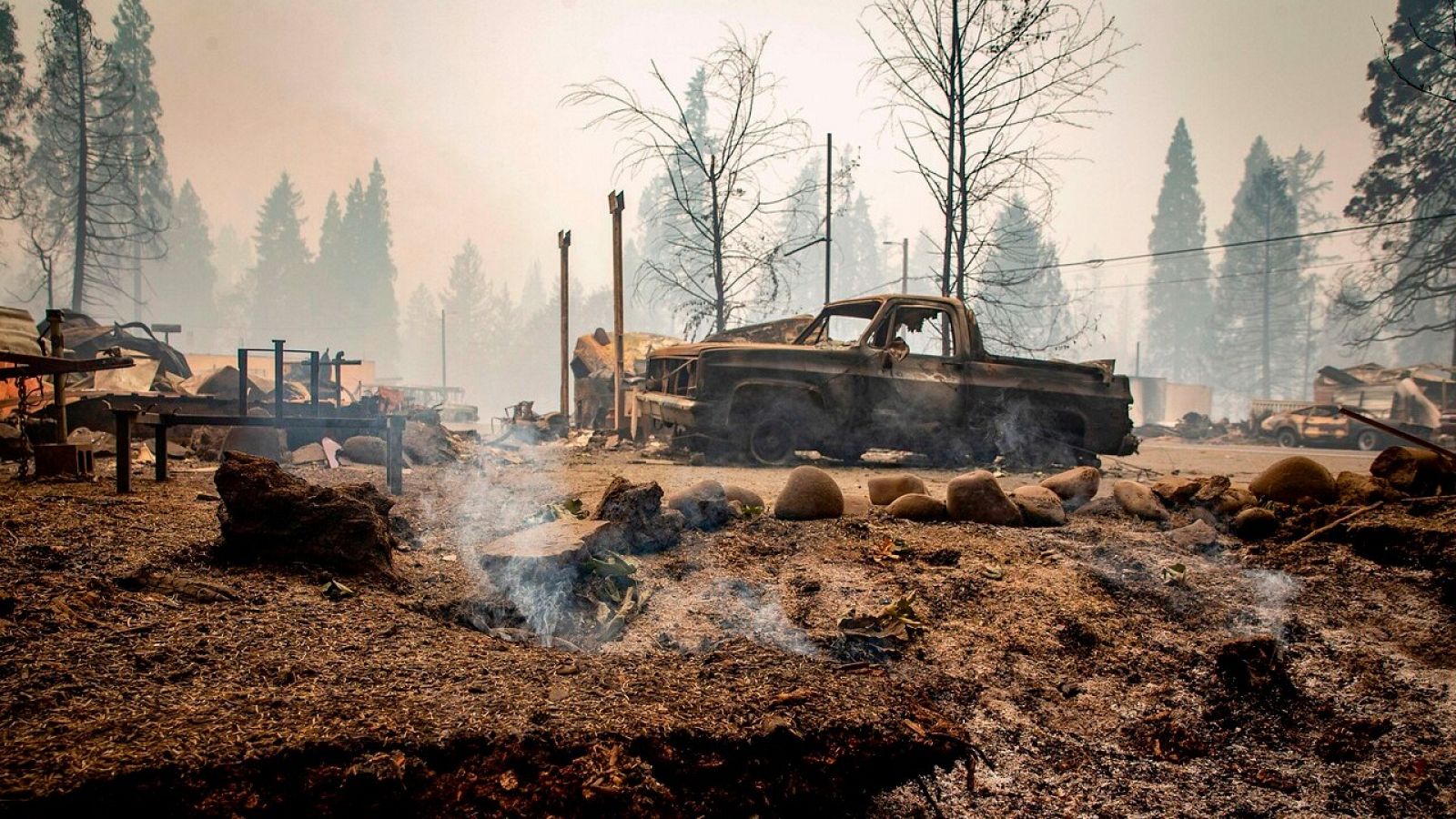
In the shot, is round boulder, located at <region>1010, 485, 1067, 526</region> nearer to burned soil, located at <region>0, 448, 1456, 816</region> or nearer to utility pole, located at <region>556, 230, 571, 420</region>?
burned soil, located at <region>0, 448, 1456, 816</region>

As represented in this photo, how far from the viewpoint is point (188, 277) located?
2638 inches

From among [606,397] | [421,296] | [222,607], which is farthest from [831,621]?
[421,296]

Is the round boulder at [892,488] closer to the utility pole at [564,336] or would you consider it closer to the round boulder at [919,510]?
the round boulder at [919,510]

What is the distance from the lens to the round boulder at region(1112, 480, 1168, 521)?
5.73m

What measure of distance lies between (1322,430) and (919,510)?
21261 mm

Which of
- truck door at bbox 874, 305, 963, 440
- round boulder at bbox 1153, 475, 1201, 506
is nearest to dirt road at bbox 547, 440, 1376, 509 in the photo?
truck door at bbox 874, 305, 963, 440

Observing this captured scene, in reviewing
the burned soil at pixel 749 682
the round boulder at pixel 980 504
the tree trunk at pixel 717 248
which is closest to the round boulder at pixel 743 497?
the burned soil at pixel 749 682

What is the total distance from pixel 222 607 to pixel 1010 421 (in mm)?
8572

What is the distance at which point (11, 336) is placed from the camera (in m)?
9.22

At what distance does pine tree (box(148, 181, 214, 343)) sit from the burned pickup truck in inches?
2949

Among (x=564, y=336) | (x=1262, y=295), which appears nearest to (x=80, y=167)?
(x=564, y=336)

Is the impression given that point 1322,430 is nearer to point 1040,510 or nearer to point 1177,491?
point 1177,491

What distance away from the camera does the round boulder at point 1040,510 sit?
18.0 feet

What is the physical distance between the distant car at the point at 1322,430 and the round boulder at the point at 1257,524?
60.2 ft
